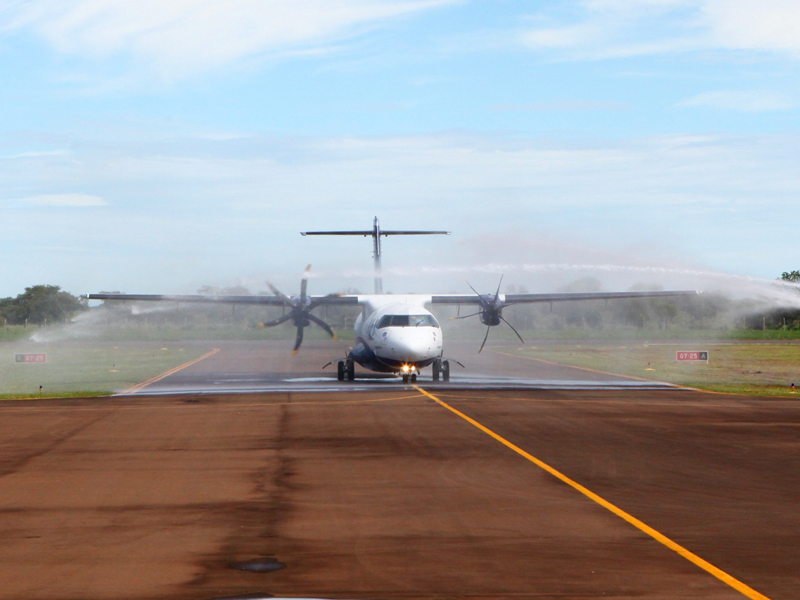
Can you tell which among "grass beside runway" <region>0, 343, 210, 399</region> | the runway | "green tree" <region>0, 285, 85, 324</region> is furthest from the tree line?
the runway

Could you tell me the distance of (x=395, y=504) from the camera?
35.8 feet

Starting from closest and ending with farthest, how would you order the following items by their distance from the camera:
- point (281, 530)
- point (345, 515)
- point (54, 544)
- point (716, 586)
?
1. point (716, 586)
2. point (54, 544)
3. point (281, 530)
4. point (345, 515)

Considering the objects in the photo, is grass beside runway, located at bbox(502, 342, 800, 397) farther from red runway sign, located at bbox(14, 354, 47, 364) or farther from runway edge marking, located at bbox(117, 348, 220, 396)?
red runway sign, located at bbox(14, 354, 47, 364)

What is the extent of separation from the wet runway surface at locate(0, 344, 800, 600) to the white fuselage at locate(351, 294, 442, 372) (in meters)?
9.57

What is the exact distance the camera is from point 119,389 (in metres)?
32.3

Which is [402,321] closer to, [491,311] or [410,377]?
[410,377]

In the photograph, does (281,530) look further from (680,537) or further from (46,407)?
(46,407)

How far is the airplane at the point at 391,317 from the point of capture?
32.0 meters

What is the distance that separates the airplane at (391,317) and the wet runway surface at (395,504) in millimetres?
9876

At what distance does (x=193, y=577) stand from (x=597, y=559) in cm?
360

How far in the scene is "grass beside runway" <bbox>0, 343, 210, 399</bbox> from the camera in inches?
1303

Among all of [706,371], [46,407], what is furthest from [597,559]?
[706,371]

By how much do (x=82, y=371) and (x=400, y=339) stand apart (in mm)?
21360

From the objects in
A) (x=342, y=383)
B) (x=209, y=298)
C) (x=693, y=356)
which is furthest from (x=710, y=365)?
(x=209, y=298)
